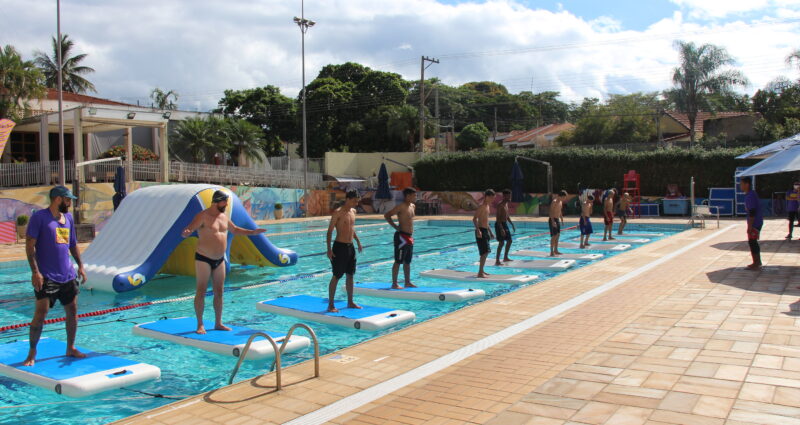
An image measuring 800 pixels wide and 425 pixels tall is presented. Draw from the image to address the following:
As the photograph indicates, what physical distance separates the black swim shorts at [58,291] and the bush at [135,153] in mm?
24039

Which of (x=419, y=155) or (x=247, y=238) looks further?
(x=419, y=155)

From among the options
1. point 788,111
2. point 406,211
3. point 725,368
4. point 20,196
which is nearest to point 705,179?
point 788,111

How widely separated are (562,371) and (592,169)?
28.3 meters

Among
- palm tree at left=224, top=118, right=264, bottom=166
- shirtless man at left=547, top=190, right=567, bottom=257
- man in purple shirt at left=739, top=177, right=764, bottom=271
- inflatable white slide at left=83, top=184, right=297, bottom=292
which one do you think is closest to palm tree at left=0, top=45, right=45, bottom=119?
palm tree at left=224, top=118, right=264, bottom=166

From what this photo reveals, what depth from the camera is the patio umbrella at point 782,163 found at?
1034 centimetres

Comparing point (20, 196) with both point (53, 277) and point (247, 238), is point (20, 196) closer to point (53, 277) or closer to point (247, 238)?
point (247, 238)

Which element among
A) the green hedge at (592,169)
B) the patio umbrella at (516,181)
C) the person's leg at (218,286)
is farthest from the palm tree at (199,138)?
the person's leg at (218,286)

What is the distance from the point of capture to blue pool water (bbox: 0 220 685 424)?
5.44 metres

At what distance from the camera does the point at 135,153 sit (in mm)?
28906

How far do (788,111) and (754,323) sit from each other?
38.4 meters

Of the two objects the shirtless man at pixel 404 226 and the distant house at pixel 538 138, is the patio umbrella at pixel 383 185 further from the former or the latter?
the shirtless man at pixel 404 226

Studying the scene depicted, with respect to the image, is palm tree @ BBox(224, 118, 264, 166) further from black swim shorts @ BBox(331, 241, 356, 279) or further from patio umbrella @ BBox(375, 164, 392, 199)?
black swim shorts @ BBox(331, 241, 356, 279)

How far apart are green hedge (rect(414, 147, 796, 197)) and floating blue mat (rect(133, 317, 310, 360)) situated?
2646cm

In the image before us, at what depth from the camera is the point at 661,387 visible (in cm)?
467
